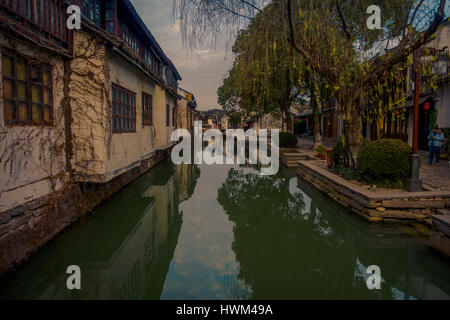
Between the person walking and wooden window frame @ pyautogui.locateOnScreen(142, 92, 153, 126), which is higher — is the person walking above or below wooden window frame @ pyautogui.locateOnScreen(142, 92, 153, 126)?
below

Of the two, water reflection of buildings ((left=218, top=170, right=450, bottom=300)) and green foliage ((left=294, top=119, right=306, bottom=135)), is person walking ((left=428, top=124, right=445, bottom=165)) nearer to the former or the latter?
water reflection of buildings ((left=218, top=170, right=450, bottom=300))

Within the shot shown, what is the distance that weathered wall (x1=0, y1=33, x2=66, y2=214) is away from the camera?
4310 millimetres

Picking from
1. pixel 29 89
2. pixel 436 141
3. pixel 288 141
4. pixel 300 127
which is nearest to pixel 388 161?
pixel 436 141

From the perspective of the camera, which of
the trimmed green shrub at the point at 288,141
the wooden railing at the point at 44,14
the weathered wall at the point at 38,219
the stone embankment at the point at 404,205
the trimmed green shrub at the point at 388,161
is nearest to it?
the weathered wall at the point at 38,219

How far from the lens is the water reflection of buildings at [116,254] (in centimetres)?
399

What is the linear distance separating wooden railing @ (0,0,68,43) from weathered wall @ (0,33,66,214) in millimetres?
393

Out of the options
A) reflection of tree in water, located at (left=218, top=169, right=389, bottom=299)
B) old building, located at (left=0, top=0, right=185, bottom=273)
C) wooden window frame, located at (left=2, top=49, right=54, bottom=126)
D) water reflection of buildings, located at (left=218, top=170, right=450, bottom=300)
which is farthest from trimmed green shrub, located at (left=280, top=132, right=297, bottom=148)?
wooden window frame, located at (left=2, top=49, right=54, bottom=126)

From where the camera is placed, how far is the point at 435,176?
8969 mm

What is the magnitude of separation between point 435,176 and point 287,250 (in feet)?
20.4

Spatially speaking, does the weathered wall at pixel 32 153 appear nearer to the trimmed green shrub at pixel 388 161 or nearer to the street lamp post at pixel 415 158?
the trimmed green shrub at pixel 388 161

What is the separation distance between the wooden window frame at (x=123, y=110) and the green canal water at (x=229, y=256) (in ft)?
6.52

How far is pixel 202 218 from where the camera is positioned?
714 cm

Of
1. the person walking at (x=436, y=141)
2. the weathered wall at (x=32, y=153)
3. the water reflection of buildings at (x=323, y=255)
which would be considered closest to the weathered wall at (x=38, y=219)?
the weathered wall at (x=32, y=153)

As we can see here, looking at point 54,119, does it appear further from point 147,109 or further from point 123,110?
point 147,109
